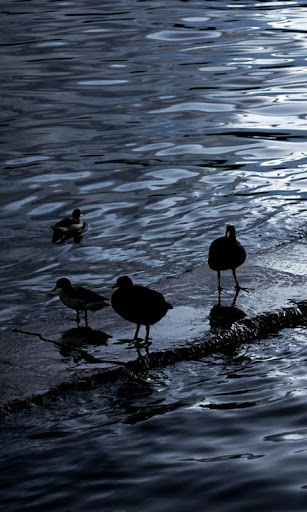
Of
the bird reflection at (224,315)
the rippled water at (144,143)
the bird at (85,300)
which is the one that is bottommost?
the rippled water at (144,143)

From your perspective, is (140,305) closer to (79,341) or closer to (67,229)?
(79,341)

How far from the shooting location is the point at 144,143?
17.7 metres

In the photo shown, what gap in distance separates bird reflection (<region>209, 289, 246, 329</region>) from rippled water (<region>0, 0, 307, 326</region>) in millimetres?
2069

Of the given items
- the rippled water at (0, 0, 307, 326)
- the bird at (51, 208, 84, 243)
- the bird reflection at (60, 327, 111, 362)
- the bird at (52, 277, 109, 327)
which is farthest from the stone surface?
the bird at (51, 208, 84, 243)

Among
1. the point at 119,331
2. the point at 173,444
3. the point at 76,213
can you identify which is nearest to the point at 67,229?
the point at 76,213

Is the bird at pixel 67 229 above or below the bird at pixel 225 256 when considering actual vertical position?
below

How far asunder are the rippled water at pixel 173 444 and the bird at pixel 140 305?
0.46m

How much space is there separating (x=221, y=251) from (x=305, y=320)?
39.9 inches

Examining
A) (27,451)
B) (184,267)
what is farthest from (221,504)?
(184,267)

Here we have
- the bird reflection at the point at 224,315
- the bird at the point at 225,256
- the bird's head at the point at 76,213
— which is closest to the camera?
the bird reflection at the point at 224,315

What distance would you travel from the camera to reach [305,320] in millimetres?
8930

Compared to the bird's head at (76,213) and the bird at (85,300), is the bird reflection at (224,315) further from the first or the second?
the bird's head at (76,213)

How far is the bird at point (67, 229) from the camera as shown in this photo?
498 inches

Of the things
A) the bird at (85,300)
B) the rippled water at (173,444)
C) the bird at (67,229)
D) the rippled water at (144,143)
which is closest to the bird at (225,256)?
the bird at (85,300)
